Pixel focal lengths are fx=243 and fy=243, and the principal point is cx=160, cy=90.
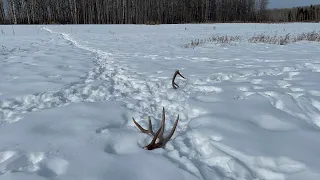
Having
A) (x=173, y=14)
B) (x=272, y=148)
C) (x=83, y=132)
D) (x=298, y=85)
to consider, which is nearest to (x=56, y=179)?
(x=83, y=132)

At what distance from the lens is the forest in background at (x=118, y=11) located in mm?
45050

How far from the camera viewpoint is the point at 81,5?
47375 mm

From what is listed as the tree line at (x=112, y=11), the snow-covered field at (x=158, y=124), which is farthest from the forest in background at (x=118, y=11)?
the snow-covered field at (x=158, y=124)

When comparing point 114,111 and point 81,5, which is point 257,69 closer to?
point 114,111

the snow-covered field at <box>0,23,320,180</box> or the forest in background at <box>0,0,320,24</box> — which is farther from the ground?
the forest in background at <box>0,0,320,24</box>

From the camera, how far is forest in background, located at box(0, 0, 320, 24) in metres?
45.0

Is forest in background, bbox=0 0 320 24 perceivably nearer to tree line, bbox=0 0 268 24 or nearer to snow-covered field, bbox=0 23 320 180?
tree line, bbox=0 0 268 24

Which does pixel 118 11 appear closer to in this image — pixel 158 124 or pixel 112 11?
pixel 112 11

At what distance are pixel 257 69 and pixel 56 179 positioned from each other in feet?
14.1

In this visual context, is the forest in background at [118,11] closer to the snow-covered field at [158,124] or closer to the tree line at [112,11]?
the tree line at [112,11]

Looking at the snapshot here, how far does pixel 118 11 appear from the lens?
48906 millimetres

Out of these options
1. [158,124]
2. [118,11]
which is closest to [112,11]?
[118,11]

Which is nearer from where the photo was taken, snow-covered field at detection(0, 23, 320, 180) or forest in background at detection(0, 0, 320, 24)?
snow-covered field at detection(0, 23, 320, 180)

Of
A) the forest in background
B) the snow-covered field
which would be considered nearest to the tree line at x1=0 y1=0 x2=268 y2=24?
the forest in background
